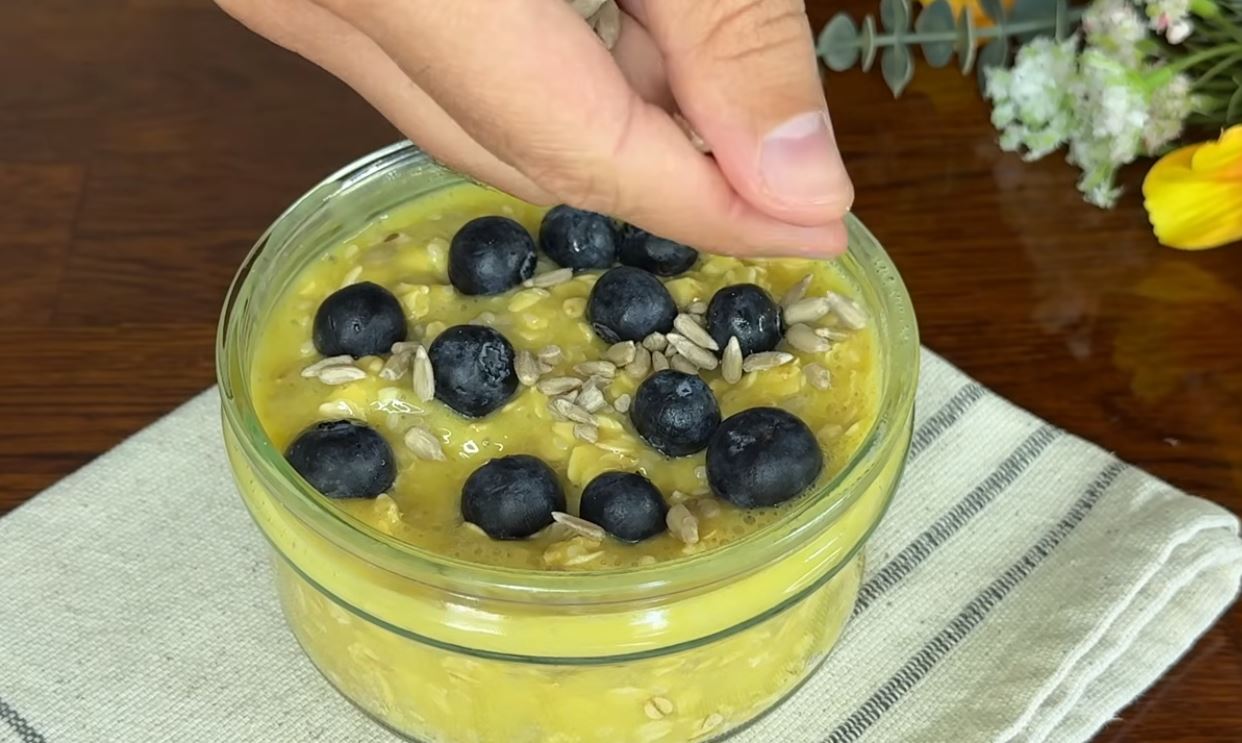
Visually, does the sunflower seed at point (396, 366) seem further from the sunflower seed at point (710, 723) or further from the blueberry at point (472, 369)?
the sunflower seed at point (710, 723)

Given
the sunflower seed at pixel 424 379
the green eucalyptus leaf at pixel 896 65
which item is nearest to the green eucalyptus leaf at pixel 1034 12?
the green eucalyptus leaf at pixel 896 65

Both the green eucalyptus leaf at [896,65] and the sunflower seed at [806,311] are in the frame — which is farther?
the green eucalyptus leaf at [896,65]

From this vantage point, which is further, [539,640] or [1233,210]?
[1233,210]

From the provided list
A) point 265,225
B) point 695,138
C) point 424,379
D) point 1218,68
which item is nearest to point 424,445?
point 424,379

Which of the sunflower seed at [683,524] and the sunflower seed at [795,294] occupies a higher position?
the sunflower seed at [795,294]

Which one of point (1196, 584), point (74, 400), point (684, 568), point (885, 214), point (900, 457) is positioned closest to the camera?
point (684, 568)

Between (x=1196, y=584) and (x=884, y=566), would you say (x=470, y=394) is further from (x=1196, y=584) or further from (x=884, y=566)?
(x=1196, y=584)

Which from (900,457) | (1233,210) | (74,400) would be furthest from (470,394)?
(1233,210)

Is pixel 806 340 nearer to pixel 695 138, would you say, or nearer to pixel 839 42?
pixel 695 138
